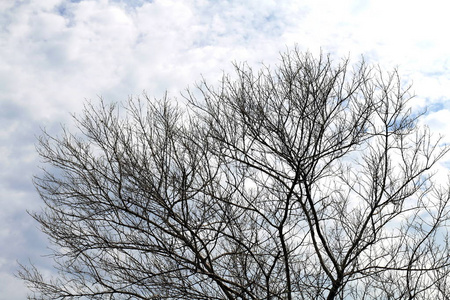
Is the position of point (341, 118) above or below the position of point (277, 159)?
above

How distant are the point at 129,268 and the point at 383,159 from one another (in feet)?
12.3

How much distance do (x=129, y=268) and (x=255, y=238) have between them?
1.76m

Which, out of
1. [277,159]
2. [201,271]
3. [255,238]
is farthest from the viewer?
[255,238]

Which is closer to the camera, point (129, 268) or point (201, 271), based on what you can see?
point (201, 271)

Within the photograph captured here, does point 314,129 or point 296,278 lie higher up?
point 314,129

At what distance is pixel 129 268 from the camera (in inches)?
234

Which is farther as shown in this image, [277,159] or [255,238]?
[255,238]

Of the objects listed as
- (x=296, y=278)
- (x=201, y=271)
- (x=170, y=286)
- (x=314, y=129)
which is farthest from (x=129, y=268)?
(x=314, y=129)

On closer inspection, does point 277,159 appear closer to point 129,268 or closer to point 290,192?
point 290,192

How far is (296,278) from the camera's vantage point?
19.8ft

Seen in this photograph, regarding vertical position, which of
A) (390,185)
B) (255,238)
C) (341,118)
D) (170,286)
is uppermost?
(341,118)

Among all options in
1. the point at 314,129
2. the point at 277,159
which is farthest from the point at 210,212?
the point at 314,129

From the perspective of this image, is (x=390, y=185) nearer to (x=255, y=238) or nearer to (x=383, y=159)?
(x=383, y=159)

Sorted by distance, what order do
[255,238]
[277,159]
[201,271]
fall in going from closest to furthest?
1. [201,271]
2. [277,159]
3. [255,238]
